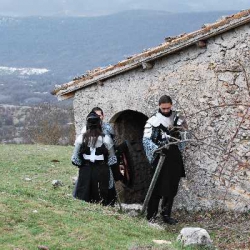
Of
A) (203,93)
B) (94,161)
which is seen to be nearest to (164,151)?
(94,161)

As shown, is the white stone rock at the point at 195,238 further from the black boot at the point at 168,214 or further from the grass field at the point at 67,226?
the black boot at the point at 168,214

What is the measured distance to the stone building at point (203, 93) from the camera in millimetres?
8062

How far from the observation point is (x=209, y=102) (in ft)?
27.7

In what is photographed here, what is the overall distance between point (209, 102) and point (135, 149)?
3.05 metres

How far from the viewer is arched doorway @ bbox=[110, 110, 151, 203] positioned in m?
10.6

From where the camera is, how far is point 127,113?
1080 cm

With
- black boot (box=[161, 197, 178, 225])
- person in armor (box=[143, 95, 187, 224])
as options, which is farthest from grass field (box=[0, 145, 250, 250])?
person in armor (box=[143, 95, 187, 224])

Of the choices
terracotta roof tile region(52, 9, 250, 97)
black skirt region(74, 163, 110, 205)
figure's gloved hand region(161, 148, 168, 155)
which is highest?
terracotta roof tile region(52, 9, 250, 97)

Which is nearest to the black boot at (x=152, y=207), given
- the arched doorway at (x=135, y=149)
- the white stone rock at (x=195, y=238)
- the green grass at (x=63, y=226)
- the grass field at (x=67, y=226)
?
the grass field at (x=67, y=226)

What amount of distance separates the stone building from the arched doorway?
2.16ft

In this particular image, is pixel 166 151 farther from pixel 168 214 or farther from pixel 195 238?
Answer: pixel 195 238

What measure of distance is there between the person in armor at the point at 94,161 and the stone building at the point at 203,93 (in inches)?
49.3

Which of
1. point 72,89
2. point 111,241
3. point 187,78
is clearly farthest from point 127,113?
point 111,241

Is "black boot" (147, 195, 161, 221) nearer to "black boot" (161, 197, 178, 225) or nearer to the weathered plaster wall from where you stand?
"black boot" (161, 197, 178, 225)
